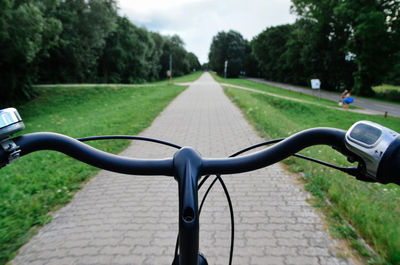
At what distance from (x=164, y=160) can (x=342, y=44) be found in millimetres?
48043

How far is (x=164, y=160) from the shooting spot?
3.04 ft

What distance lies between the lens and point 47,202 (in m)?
4.02

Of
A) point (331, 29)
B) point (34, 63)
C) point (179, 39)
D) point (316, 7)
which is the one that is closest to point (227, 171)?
point (34, 63)

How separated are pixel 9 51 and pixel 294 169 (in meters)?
21.1

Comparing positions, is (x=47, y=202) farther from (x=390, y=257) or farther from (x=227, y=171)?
(x=390, y=257)

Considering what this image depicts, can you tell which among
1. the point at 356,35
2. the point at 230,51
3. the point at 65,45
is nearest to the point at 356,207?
the point at 65,45

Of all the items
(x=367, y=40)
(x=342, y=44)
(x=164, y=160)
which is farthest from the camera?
(x=342, y=44)

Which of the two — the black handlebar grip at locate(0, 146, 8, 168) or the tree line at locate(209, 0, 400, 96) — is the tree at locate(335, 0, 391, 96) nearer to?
the tree line at locate(209, 0, 400, 96)

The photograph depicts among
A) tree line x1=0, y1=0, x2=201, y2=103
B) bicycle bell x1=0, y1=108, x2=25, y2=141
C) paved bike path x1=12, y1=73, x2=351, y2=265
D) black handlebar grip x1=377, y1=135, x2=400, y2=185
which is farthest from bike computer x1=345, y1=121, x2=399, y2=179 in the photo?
tree line x1=0, y1=0, x2=201, y2=103

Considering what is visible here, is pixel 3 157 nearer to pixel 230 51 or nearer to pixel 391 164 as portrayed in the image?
pixel 391 164

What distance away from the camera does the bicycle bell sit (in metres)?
0.75

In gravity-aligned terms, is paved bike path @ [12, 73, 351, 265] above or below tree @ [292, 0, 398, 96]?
below

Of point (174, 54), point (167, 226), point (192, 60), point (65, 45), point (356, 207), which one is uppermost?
point (192, 60)

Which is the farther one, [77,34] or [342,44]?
[342,44]
